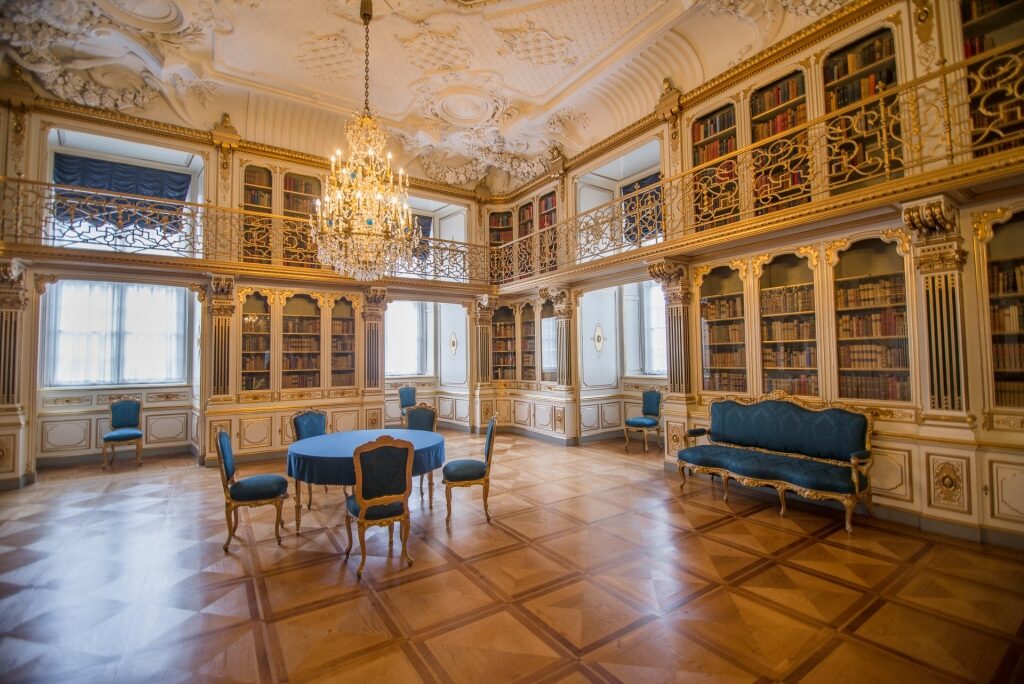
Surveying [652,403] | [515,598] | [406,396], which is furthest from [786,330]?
[406,396]

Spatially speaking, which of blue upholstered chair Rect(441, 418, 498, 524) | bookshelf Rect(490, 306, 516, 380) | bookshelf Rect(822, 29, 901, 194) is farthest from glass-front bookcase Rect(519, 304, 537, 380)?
bookshelf Rect(822, 29, 901, 194)

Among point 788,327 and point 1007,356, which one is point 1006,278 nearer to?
point 1007,356

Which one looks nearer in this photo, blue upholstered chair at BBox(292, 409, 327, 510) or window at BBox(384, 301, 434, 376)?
blue upholstered chair at BBox(292, 409, 327, 510)

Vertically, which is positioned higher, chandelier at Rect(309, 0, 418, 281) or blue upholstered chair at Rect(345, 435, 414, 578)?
chandelier at Rect(309, 0, 418, 281)

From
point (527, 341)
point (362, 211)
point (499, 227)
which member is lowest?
point (527, 341)

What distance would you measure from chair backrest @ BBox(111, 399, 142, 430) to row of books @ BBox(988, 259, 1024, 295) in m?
10.7

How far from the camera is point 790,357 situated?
5199 mm

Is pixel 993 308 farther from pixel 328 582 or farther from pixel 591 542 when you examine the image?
pixel 328 582

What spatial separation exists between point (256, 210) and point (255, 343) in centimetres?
219

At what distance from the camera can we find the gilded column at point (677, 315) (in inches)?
240

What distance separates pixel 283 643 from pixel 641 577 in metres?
2.30

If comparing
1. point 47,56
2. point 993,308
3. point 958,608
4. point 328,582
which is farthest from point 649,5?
point 47,56

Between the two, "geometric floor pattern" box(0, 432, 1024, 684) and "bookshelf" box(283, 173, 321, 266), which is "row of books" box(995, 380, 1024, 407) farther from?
"bookshelf" box(283, 173, 321, 266)

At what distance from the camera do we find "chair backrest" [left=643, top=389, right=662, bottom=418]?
798 cm
